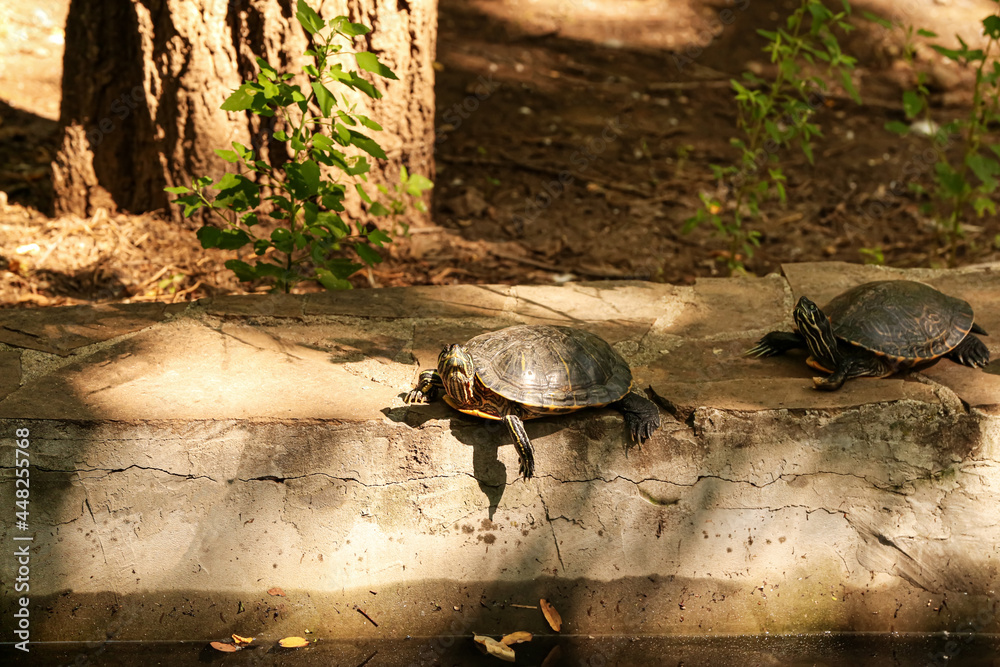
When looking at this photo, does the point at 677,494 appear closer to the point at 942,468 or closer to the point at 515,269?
the point at 942,468

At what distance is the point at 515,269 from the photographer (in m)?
6.16

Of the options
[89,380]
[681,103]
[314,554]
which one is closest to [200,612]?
[314,554]

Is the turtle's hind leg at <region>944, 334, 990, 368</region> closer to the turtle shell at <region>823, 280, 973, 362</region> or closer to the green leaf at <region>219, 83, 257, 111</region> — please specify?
the turtle shell at <region>823, 280, 973, 362</region>

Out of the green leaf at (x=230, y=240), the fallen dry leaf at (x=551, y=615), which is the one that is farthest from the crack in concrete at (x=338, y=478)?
the green leaf at (x=230, y=240)

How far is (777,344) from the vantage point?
411cm

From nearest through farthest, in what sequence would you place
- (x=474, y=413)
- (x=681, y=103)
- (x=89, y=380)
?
(x=474, y=413) → (x=89, y=380) → (x=681, y=103)

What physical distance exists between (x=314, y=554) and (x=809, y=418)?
2.22 m

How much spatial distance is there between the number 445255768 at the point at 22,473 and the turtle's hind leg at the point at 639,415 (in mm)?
2449

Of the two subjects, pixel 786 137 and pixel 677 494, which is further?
pixel 786 137

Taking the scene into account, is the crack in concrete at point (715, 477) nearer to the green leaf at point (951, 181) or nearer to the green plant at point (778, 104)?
the green plant at point (778, 104)

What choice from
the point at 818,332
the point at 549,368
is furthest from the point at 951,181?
the point at 549,368

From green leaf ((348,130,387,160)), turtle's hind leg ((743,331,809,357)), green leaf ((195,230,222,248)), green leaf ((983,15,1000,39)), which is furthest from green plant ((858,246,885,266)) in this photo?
green leaf ((195,230,222,248))

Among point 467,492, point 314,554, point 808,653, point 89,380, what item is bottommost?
point 808,653

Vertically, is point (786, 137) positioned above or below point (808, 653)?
above
